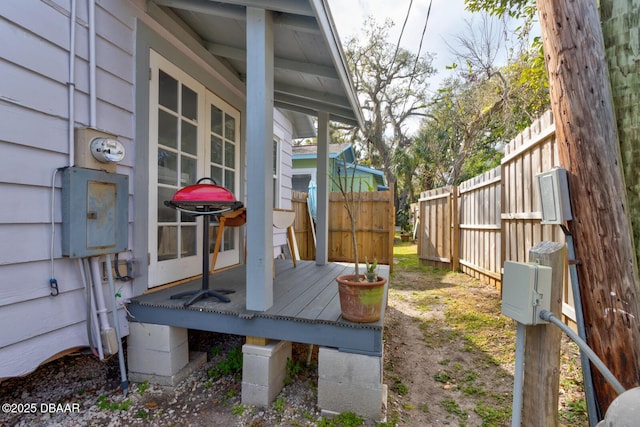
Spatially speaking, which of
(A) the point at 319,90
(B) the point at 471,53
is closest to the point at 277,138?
(A) the point at 319,90

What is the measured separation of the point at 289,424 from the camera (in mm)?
1836

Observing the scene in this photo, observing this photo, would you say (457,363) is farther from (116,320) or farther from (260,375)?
(116,320)

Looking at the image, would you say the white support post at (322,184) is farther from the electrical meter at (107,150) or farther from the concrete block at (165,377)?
the electrical meter at (107,150)

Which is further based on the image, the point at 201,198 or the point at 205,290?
the point at 205,290

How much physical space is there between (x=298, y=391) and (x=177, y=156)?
2252mm

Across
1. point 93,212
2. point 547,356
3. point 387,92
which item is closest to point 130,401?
point 93,212

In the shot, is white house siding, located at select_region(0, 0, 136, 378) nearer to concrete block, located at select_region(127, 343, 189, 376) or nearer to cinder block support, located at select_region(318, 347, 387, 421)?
concrete block, located at select_region(127, 343, 189, 376)

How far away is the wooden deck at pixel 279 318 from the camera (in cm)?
188

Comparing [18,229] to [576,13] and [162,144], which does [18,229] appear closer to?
[162,144]

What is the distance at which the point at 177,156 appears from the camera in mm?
2863

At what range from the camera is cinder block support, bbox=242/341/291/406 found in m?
1.98

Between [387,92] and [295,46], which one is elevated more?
[387,92]

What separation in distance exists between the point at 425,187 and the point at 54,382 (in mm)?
14267

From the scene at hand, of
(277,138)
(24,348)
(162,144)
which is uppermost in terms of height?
(277,138)
